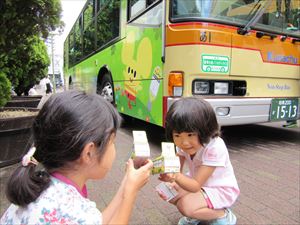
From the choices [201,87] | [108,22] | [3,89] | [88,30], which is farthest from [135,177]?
[88,30]

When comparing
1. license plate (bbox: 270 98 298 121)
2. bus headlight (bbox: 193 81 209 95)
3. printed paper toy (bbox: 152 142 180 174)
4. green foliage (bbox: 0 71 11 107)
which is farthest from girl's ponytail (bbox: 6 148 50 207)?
license plate (bbox: 270 98 298 121)

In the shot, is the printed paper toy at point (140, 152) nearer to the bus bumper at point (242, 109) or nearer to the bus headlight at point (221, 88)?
the bus bumper at point (242, 109)

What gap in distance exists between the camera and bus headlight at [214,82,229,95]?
11.7 feet

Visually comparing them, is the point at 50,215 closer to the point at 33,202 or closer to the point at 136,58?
the point at 33,202

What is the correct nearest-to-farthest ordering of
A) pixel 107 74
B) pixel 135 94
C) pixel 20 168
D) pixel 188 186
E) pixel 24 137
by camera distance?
pixel 20 168 < pixel 188 186 < pixel 24 137 < pixel 135 94 < pixel 107 74

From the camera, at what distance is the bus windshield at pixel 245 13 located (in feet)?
11.3

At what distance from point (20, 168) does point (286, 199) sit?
2.26 meters

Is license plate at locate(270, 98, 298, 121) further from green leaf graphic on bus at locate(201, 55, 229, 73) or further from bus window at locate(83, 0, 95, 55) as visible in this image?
bus window at locate(83, 0, 95, 55)

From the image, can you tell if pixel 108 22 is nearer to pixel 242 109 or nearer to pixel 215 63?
pixel 215 63

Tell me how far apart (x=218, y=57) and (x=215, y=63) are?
0.08 meters

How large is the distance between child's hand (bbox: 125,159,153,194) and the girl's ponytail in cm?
34

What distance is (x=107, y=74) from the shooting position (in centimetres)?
607

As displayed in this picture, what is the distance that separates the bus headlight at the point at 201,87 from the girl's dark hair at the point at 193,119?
5.76 feet

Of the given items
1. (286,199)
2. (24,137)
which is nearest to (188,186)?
(286,199)
